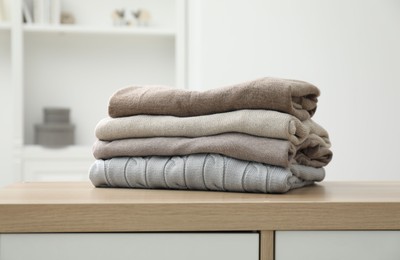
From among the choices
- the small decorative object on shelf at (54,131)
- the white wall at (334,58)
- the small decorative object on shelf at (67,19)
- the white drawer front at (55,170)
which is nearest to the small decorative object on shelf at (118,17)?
the small decorative object on shelf at (67,19)

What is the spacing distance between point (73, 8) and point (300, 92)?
219 cm

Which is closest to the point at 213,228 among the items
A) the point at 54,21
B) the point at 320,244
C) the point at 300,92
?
the point at 320,244

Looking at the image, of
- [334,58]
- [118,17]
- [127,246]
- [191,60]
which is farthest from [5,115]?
[127,246]

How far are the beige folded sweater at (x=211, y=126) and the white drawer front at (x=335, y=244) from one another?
154 millimetres

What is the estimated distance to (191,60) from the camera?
2.57 metres

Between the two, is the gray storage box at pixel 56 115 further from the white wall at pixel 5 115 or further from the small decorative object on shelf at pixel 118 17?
the small decorative object on shelf at pixel 118 17

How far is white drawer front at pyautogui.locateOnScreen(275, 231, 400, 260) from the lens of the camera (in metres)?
0.73

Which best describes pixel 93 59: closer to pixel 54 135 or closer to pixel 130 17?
pixel 130 17

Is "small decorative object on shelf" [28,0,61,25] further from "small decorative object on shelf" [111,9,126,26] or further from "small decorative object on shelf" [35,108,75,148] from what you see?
"small decorative object on shelf" [35,108,75,148]

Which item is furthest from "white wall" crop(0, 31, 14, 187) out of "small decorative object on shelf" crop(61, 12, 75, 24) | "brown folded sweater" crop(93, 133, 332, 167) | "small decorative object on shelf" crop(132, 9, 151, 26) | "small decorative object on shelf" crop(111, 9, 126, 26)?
"brown folded sweater" crop(93, 133, 332, 167)

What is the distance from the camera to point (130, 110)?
942 mm

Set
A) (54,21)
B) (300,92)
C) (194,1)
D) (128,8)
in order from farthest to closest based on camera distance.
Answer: (128,8) < (54,21) < (194,1) < (300,92)

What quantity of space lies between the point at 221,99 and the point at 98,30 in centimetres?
195

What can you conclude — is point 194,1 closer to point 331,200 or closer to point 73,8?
point 73,8
